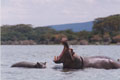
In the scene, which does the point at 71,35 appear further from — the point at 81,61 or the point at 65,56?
the point at 65,56

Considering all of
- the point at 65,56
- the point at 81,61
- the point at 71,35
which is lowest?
the point at 81,61

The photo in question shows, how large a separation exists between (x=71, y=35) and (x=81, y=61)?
329ft

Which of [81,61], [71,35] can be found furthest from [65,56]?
[71,35]

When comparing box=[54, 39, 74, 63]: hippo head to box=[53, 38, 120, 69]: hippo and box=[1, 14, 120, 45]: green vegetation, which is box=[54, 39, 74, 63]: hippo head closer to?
box=[53, 38, 120, 69]: hippo

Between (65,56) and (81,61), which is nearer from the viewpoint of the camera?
(65,56)

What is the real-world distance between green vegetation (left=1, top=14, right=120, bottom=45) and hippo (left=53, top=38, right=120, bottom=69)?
8821 centimetres

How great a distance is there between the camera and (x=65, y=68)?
53.3ft

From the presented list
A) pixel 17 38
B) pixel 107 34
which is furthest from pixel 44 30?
pixel 107 34

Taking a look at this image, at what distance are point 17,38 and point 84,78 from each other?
115854 mm

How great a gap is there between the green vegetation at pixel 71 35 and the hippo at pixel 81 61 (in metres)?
88.2

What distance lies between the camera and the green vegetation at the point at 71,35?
109 metres

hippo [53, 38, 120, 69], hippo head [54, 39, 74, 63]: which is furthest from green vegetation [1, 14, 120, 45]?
hippo head [54, 39, 74, 63]

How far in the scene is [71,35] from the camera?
116 meters

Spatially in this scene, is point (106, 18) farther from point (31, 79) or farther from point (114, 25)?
point (31, 79)
